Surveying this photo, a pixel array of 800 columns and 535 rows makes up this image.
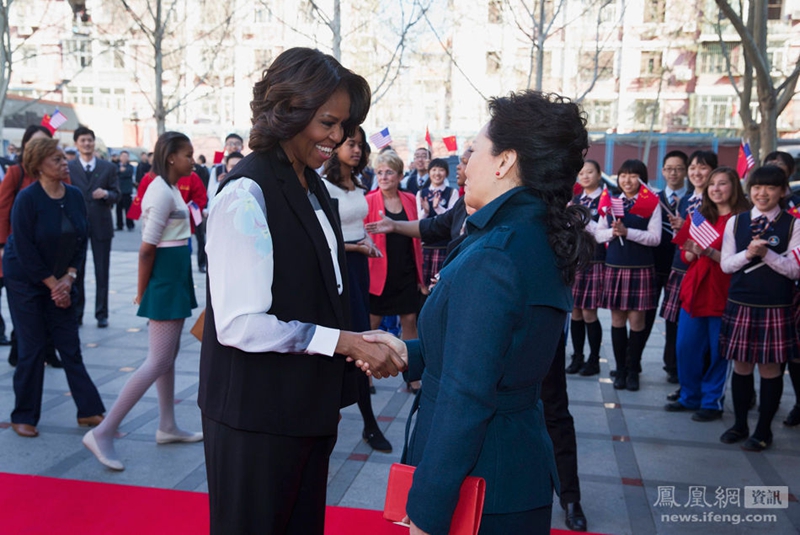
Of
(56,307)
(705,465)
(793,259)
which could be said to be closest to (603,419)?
(705,465)

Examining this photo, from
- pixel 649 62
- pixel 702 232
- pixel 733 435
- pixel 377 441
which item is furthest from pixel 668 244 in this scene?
pixel 649 62

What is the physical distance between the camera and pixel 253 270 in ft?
5.81

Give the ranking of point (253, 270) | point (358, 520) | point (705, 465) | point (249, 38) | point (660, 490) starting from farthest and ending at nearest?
point (249, 38)
point (705, 465)
point (660, 490)
point (358, 520)
point (253, 270)

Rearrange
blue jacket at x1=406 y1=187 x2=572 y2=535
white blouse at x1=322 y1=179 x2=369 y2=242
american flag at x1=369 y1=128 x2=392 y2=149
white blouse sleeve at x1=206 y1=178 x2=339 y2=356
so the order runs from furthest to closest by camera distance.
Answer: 1. american flag at x1=369 y1=128 x2=392 y2=149
2. white blouse at x1=322 y1=179 x2=369 y2=242
3. white blouse sleeve at x1=206 y1=178 x2=339 y2=356
4. blue jacket at x1=406 y1=187 x2=572 y2=535

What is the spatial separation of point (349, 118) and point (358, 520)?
80.4 inches

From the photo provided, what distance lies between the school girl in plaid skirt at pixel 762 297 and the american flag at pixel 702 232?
0.25 m

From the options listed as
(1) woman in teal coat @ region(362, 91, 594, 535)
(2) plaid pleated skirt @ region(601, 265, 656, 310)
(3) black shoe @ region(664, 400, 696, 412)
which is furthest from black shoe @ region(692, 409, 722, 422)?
(1) woman in teal coat @ region(362, 91, 594, 535)

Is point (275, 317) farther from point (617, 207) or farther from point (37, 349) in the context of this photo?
point (617, 207)

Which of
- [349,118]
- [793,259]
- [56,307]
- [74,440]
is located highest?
[349,118]

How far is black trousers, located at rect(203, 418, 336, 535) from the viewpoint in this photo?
1922 millimetres

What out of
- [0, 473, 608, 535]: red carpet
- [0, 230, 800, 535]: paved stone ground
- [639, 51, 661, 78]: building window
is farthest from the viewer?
[639, 51, 661, 78]: building window

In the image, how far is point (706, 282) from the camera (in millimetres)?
4836

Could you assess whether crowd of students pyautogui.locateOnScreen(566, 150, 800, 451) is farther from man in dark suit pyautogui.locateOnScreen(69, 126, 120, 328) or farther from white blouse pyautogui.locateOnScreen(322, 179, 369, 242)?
man in dark suit pyautogui.locateOnScreen(69, 126, 120, 328)

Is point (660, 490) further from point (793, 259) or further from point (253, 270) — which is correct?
point (253, 270)
